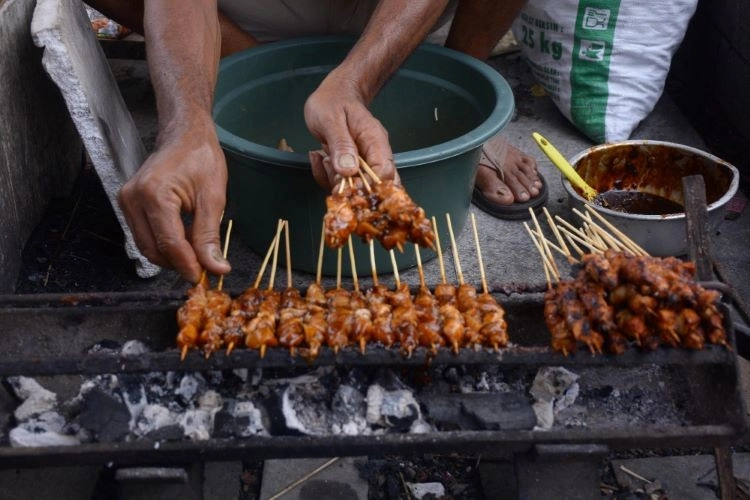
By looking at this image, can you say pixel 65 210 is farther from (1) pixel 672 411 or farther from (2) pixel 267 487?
(1) pixel 672 411

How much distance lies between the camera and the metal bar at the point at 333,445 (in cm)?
234

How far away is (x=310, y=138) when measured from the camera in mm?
4828

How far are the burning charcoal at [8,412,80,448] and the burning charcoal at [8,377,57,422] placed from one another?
0.05 metres

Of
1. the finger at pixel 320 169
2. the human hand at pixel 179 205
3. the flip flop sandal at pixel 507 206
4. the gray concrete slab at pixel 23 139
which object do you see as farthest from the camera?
the flip flop sandal at pixel 507 206

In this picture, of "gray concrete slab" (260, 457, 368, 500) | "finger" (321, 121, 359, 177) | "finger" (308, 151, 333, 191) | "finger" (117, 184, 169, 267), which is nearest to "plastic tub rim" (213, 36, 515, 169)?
"finger" (308, 151, 333, 191)

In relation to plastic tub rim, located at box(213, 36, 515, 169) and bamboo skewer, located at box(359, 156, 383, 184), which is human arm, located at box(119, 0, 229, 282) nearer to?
plastic tub rim, located at box(213, 36, 515, 169)

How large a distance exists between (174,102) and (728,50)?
14.1 feet

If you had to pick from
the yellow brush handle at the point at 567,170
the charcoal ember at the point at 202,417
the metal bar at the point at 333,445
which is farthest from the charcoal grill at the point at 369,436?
the yellow brush handle at the point at 567,170

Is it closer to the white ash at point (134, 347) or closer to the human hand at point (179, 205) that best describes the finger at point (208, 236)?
the human hand at point (179, 205)

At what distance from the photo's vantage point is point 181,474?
7.79 ft

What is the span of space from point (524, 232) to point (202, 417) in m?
2.62

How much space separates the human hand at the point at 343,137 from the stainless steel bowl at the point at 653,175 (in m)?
1.79

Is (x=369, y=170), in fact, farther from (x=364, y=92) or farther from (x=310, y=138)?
(x=310, y=138)

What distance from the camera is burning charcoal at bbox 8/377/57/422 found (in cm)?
291
